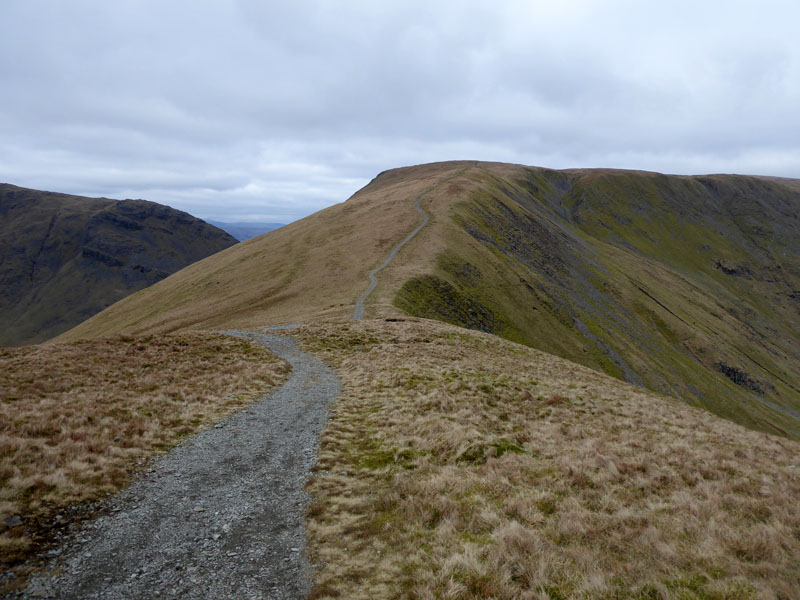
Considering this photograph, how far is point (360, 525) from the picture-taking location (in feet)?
31.0

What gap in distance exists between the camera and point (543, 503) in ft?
32.9

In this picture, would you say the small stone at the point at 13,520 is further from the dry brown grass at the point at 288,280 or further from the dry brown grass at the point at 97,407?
the dry brown grass at the point at 288,280

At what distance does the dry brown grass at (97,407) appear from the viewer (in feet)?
32.0

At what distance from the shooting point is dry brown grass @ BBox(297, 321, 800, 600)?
719 cm

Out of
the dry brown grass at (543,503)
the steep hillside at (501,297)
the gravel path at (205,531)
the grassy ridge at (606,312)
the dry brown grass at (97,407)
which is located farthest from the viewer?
the grassy ridge at (606,312)

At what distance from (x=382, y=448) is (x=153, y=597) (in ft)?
26.9

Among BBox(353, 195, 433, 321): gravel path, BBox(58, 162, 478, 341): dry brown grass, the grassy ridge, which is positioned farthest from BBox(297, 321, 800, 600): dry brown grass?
the grassy ridge

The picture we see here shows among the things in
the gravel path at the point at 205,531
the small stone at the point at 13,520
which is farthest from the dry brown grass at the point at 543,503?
the small stone at the point at 13,520

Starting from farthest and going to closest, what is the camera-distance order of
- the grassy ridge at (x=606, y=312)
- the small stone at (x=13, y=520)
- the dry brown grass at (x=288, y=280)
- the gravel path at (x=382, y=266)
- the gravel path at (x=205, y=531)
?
1. the grassy ridge at (x=606, y=312)
2. the dry brown grass at (x=288, y=280)
3. the gravel path at (x=382, y=266)
4. the small stone at (x=13, y=520)
5. the gravel path at (x=205, y=531)

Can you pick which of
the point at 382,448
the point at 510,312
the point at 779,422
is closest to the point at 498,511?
the point at 382,448

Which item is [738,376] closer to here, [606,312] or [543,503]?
[606,312]

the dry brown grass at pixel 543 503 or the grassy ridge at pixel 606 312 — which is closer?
the dry brown grass at pixel 543 503

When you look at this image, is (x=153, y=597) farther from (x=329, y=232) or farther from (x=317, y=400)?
(x=329, y=232)

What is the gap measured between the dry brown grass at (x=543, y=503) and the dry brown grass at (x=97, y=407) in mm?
5856
